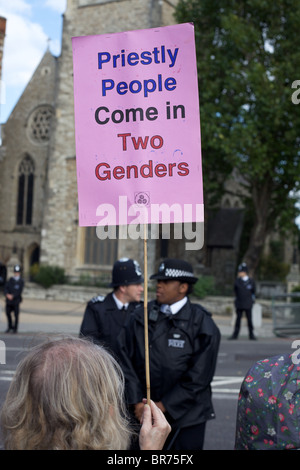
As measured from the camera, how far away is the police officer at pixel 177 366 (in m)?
4.13

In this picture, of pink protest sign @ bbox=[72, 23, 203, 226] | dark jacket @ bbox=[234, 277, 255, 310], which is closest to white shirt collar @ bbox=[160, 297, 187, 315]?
pink protest sign @ bbox=[72, 23, 203, 226]

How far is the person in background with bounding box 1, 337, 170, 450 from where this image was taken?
1780mm

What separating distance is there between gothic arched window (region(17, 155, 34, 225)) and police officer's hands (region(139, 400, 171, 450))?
3410cm

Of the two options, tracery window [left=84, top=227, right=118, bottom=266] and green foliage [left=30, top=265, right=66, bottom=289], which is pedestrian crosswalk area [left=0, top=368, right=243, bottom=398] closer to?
green foliage [left=30, top=265, right=66, bottom=289]

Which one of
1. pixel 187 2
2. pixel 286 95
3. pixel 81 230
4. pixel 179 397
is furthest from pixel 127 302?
pixel 81 230

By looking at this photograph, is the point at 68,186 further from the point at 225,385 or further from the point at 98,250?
the point at 225,385

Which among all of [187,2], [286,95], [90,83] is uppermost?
[187,2]

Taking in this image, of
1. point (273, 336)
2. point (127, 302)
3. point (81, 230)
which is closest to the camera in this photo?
point (127, 302)

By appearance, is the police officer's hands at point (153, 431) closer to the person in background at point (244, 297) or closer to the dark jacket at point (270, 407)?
the dark jacket at point (270, 407)

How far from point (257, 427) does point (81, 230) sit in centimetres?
2974

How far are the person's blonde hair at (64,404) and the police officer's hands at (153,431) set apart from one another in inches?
9.7

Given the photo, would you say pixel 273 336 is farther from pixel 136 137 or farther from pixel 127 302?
pixel 136 137

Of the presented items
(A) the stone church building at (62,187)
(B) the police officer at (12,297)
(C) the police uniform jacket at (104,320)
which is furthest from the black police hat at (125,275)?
(A) the stone church building at (62,187)
